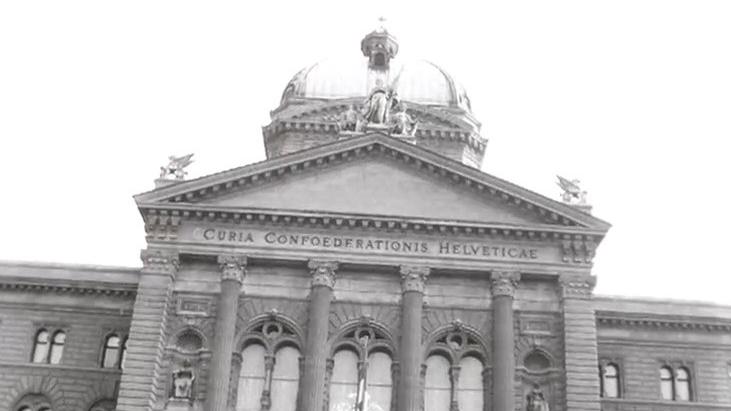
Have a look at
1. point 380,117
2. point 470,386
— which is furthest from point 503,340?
point 380,117

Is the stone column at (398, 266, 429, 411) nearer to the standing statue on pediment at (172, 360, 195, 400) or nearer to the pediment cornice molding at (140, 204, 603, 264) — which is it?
the pediment cornice molding at (140, 204, 603, 264)

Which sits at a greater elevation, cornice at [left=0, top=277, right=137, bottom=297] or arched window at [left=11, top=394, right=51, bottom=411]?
cornice at [left=0, top=277, right=137, bottom=297]

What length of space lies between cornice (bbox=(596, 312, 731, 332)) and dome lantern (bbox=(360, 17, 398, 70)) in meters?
23.5

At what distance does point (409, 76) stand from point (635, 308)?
868 inches

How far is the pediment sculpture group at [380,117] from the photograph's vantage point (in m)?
40.3

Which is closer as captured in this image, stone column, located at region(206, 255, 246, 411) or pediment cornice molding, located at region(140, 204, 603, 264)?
stone column, located at region(206, 255, 246, 411)

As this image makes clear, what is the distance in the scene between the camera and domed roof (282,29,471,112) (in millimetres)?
57188

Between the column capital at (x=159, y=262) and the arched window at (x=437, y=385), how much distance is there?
1032 centimetres

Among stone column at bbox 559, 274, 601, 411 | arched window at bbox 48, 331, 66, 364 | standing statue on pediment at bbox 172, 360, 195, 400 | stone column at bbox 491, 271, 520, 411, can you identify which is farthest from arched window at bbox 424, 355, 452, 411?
arched window at bbox 48, 331, 66, 364

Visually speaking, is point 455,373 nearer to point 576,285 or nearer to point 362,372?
point 362,372

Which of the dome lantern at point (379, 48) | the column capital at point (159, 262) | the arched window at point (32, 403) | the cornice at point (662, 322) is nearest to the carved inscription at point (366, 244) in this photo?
the column capital at point (159, 262)

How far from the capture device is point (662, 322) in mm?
42250

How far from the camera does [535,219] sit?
38.0m

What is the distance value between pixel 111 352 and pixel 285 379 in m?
9.86
